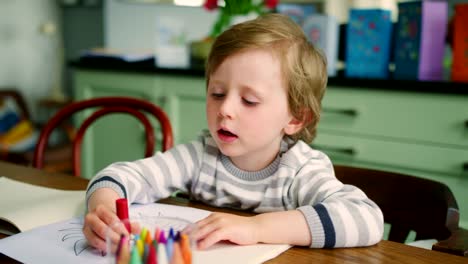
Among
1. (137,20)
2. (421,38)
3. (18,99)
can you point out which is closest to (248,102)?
(421,38)

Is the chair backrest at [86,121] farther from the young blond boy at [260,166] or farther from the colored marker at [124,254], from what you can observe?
the colored marker at [124,254]

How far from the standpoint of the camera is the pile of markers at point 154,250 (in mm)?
425

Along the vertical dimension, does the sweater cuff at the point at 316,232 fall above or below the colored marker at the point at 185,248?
below

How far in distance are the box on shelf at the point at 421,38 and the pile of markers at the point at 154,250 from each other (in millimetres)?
1672

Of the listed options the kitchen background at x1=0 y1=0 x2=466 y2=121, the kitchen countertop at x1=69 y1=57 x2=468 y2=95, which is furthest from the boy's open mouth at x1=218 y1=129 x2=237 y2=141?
the kitchen background at x1=0 y1=0 x2=466 y2=121

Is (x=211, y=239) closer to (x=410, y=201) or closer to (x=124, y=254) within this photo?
(x=124, y=254)

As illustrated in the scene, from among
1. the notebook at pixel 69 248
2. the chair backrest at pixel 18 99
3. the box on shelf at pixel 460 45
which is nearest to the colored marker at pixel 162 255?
the notebook at pixel 69 248

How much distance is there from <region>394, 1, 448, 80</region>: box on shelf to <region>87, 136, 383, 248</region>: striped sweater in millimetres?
1167

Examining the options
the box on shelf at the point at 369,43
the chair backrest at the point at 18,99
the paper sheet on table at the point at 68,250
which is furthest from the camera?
the chair backrest at the point at 18,99

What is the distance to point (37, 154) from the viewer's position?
1.39 metres

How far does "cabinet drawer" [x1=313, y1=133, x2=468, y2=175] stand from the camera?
1.83 metres

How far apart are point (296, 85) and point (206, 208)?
248 mm

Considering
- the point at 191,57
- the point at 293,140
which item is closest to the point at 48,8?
the point at 191,57

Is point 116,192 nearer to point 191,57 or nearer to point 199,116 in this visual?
point 199,116
